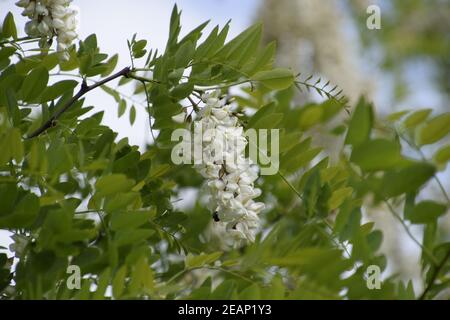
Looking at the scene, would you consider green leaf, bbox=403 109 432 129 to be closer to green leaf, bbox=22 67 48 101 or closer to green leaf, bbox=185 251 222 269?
green leaf, bbox=185 251 222 269

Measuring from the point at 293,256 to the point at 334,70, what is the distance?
2590 millimetres

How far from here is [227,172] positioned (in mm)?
564

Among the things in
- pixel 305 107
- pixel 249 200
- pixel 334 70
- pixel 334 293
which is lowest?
pixel 334 293

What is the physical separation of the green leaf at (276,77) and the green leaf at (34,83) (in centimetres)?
18

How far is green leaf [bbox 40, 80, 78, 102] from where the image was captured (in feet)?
2.09

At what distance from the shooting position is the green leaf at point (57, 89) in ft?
2.09

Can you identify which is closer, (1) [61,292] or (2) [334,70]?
(1) [61,292]

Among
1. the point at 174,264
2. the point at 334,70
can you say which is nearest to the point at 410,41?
the point at 334,70

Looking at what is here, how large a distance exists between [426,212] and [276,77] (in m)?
0.22

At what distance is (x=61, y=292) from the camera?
505 mm

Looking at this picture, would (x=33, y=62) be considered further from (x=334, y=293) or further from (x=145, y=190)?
(x=334, y=293)

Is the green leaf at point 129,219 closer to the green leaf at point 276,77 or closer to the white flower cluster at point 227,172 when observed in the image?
the white flower cluster at point 227,172

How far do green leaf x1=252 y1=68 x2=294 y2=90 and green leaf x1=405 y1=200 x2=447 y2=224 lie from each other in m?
0.20

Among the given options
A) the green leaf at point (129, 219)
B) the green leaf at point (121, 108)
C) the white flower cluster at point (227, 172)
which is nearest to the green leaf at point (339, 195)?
the white flower cluster at point (227, 172)
